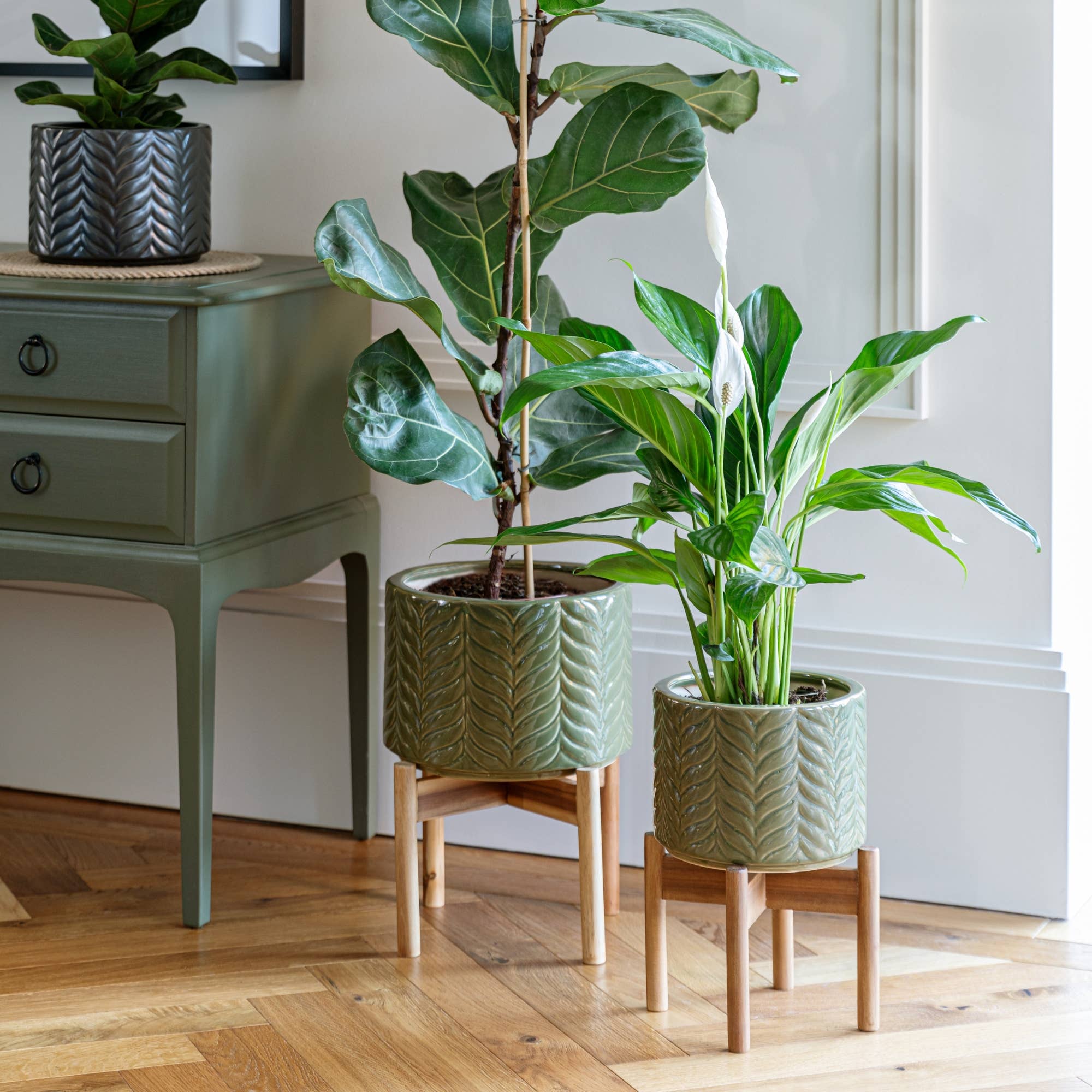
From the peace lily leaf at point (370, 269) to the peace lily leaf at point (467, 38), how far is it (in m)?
0.19

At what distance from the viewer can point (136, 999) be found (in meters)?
1.77

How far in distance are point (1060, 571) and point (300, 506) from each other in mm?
1015

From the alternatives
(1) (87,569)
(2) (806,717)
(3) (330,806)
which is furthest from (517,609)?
(3) (330,806)

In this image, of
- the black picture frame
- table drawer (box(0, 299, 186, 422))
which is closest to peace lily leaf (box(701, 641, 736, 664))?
table drawer (box(0, 299, 186, 422))

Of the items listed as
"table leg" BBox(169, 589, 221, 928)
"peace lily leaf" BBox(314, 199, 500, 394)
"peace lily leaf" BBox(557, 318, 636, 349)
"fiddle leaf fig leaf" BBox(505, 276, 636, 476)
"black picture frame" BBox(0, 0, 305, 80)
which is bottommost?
"table leg" BBox(169, 589, 221, 928)

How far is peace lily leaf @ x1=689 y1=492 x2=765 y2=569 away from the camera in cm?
144

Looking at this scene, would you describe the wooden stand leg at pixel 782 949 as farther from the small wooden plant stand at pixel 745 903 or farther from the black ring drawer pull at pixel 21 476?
the black ring drawer pull at pixel 21 476

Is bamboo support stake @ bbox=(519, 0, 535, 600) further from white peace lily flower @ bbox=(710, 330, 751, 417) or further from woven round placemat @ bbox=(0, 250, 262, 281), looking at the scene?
woven round placemat @ bbox=(0, 250, 262, 281)

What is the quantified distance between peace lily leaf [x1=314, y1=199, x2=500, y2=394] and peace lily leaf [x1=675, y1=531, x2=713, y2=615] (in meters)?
0.32

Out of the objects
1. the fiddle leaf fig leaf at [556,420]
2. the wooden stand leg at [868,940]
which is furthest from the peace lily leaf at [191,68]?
the wooden stand leg at [868,940]

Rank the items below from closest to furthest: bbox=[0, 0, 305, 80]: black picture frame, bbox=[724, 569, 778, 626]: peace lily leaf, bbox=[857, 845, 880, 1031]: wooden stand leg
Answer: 1. bbox=[724, 569, 778, 626]: peace lily leaf
2. bbox=[857, 845, 880, 1031]: wooden stand leg
3. bbox=[0, 0, 305, 80]: black picture frame

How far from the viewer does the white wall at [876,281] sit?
1942 millimetres

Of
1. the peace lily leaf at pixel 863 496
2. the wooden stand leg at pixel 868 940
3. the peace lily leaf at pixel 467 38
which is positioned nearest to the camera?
the peace lily leaf at pixel 863 496

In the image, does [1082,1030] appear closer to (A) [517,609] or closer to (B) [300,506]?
(A) [517,609]
